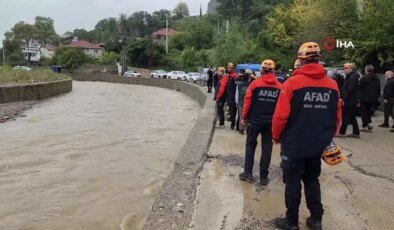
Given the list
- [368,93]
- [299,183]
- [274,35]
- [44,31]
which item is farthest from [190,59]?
[44,31]

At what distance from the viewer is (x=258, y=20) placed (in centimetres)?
8725

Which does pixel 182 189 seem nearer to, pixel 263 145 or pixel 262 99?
pixel 263 145

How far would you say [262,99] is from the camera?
6609 mm

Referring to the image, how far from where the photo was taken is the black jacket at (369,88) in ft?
37.2

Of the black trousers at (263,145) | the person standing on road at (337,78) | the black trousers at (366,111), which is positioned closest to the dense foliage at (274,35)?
the person standing on road at (337,78)

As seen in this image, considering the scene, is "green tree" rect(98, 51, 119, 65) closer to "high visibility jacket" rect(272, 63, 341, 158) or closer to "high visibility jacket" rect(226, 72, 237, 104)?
"high visibility jacket" rect(226, 72, 237, 104)

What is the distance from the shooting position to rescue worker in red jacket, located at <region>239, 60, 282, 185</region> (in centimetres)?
661

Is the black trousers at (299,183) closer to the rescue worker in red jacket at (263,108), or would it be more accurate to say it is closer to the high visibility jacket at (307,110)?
the high visibility jacket at (307,110)

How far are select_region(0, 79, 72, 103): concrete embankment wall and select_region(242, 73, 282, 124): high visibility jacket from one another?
21.8 m

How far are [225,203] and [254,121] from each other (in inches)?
55.1

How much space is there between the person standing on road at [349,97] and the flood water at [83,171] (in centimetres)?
414

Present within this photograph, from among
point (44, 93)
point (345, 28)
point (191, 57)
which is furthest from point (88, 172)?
point (191, 57)

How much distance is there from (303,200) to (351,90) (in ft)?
18.1

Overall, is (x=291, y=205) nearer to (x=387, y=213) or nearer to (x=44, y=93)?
(x=387, y=213)
